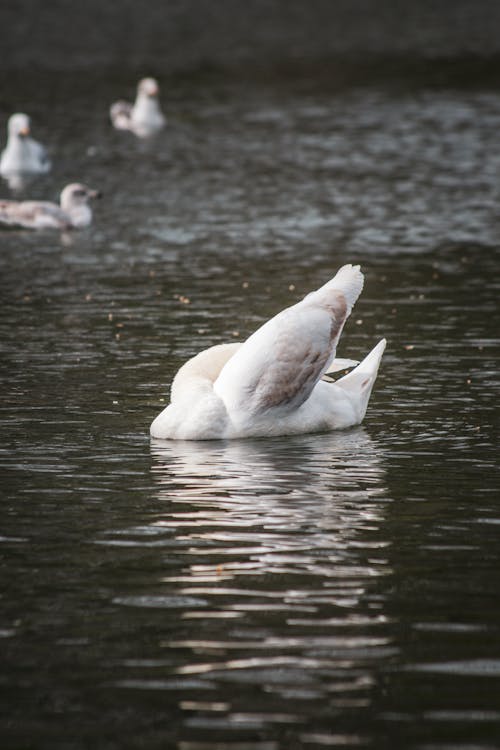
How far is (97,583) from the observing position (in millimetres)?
9328

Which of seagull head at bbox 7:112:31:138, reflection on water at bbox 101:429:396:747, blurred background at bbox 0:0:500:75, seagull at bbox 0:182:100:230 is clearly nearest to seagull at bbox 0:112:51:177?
seagull head at bbox 7:112:31:138

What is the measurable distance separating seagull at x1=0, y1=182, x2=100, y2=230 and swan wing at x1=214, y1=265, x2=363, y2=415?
14.8 m

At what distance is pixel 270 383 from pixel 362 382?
1389mm

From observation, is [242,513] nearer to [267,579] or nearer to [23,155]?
[267,579]

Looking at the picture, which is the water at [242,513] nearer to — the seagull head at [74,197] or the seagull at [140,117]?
the seagull head at [74,197]

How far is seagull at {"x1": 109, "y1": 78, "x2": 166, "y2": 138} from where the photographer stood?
141 ft

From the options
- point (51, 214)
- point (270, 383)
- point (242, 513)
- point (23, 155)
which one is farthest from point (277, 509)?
point (23, 155)

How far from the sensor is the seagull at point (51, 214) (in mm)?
27781

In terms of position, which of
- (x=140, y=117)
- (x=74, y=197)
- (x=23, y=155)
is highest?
(x=140, y=117)

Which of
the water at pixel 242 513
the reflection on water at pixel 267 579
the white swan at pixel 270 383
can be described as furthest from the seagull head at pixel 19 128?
the reflection on water at pixel 267 579

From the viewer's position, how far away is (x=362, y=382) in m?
14.2

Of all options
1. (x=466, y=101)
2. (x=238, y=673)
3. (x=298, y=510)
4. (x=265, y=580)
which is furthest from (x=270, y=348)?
(x=466, y=101)

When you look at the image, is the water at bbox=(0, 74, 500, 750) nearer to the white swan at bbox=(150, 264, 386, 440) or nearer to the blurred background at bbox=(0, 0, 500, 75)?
the white swan at bbox=(150, 264, 386, 440)

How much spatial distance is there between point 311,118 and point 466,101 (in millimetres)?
5363
